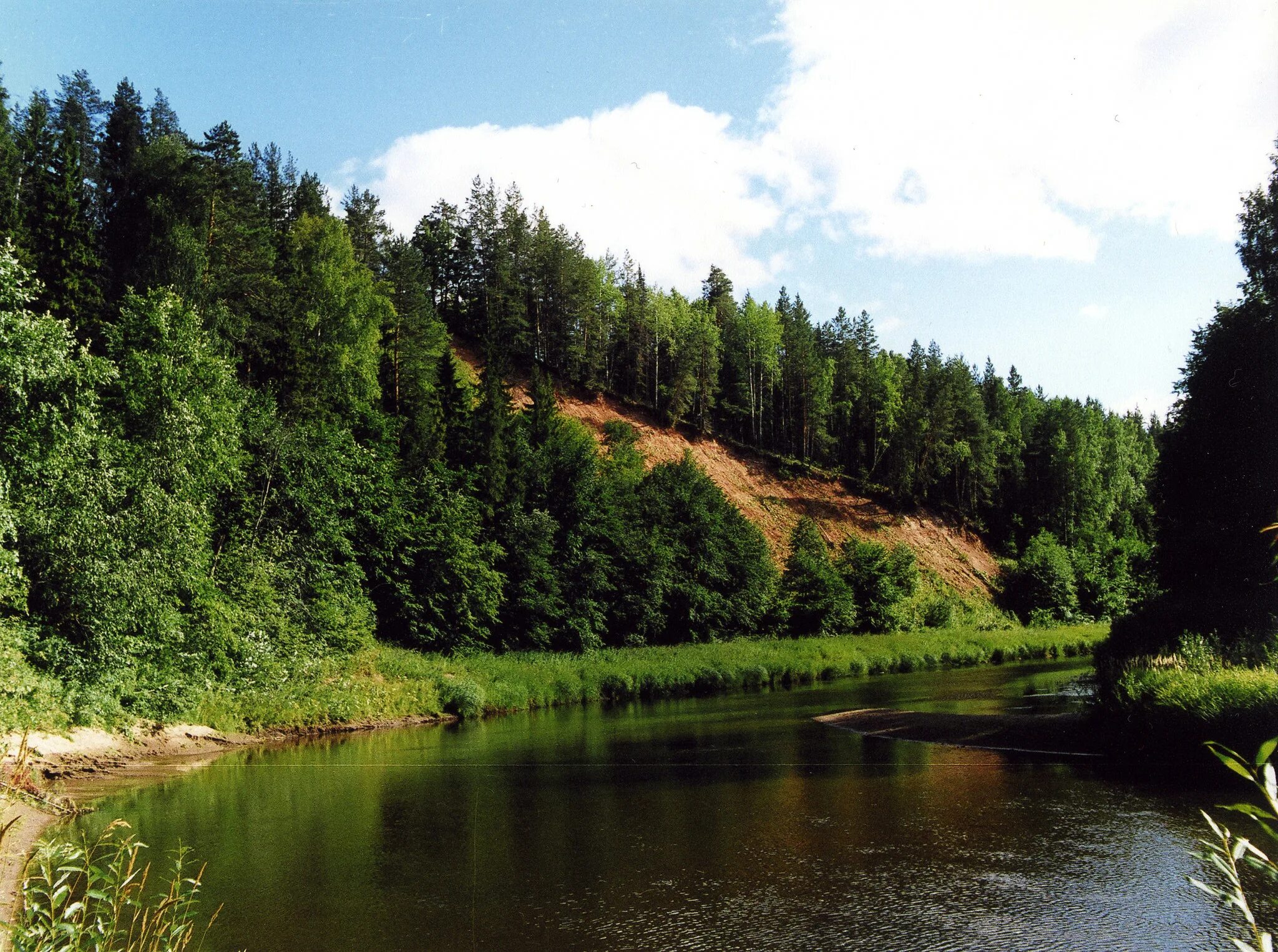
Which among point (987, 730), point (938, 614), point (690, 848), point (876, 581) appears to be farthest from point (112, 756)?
point (938, 614)

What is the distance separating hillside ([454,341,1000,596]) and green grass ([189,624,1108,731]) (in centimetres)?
1672

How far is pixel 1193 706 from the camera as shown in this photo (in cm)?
2056

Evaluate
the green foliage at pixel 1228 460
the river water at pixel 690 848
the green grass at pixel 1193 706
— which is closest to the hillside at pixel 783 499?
the green foliage at pixel 1228 460

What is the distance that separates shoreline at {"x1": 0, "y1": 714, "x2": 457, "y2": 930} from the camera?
59.7ft

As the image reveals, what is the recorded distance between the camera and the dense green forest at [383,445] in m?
28.2

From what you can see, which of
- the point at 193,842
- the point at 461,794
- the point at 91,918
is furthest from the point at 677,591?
the point at 91,918

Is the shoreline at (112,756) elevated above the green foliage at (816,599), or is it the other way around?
the green foliage at (816,599)

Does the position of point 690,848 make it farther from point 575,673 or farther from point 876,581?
point 876,581

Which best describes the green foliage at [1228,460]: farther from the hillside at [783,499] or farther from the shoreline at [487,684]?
the hillside at [783,499]

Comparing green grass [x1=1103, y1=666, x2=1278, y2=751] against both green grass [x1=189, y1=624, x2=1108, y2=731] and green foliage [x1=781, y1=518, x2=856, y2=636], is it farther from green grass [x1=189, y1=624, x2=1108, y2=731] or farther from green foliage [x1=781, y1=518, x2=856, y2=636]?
green foliage [x1=781, y1=518, x2=856, y2=636]

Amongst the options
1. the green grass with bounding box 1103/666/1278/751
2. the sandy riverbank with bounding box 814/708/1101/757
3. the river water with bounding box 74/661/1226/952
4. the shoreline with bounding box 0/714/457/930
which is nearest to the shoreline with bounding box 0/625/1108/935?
the shoreline with bounding box 0/714/457/930

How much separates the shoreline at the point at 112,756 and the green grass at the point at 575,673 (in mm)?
843

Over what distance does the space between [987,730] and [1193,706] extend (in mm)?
7203

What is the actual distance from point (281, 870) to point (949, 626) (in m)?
61.8
